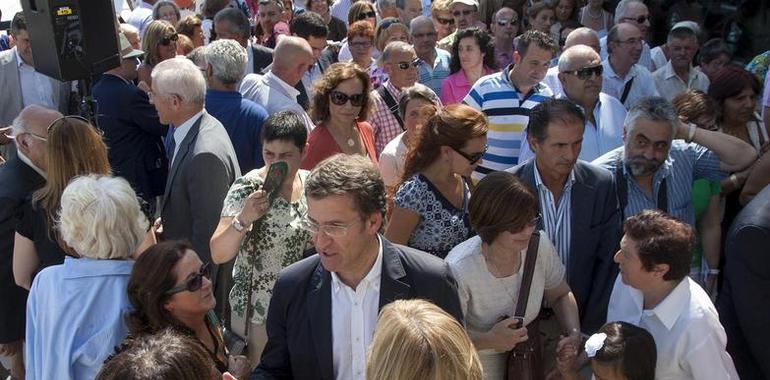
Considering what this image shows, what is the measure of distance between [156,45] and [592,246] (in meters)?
4.29

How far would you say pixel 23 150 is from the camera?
3.95 meters

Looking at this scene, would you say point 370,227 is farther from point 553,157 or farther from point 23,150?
point 23,150

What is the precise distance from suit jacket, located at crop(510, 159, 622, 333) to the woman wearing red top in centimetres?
145

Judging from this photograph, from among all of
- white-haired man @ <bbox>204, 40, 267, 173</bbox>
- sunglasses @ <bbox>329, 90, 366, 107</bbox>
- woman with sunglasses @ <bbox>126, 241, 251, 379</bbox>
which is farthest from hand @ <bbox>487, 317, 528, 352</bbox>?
white-haired man @ <bbox>204, 40, 267, 173</bbox>

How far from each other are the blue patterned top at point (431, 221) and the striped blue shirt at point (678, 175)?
0.81 m

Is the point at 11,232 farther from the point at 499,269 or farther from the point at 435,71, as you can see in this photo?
the point at 435,71

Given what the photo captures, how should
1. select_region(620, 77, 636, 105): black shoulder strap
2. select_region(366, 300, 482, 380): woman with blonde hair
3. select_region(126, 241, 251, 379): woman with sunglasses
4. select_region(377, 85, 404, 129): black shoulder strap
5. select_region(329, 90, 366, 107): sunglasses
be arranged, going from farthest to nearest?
select_region(620, 77, 636, 105): black shoulder strap → select_region(377, 85, 404, 129): black shoulder strap → select_region(329, 90, 366, 107): sunglasses → select_region(126, 241, 251, 379): woman with sunglasses → select_region(366, 300, 482, 380): woman with blonde hair

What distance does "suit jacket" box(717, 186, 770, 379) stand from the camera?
292 centimetres

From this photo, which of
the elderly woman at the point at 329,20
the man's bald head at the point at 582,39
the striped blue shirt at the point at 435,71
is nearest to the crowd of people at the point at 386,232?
the man's bald head at the point at 582,39

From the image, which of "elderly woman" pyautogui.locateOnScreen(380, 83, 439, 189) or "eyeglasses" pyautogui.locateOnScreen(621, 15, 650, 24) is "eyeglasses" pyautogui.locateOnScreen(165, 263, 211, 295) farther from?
"eyeglasses" pyautogui.locateOnScreen(621, 15, 650, 24)

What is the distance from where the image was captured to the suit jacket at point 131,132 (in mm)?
5238

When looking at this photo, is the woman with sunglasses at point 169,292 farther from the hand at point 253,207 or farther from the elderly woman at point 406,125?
the elderly woman at point 406,125

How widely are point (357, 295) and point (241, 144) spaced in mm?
2625

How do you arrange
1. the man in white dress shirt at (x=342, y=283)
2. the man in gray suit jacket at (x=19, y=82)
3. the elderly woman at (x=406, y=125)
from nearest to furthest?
the man in white dress shirt at (x=342, y=283) → the elderly woman at (x=406, y=125) → the man in gray suit jacket at (x=19, y=82)
